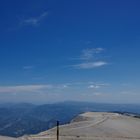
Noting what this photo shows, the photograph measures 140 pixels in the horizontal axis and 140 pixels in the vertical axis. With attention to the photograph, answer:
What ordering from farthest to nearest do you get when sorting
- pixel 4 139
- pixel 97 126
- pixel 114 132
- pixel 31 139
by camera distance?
pixel 97 126
pixel 114 132
pixel 31 139
pixel 4 139

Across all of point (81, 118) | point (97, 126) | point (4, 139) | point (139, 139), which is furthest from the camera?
point (81, 118)

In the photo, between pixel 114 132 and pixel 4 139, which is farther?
pixel 114 132

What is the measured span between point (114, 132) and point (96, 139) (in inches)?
379

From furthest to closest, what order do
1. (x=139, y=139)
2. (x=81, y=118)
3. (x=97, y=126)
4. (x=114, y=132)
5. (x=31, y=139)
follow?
(x=81, y=118)
(x=97, y=126)
(x=114, y=132)
(x=139, y=139)
(x=31, y=139)

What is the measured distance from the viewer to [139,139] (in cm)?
6172

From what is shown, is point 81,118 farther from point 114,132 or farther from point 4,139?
point 4,139

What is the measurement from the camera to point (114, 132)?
67.7 meters

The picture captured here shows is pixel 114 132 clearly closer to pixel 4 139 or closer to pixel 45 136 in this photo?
pixel 45 136

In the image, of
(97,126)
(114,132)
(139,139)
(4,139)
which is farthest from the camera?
(97,126)

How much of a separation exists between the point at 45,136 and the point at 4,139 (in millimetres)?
10485

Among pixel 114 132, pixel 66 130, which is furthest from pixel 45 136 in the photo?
pixel 114 132

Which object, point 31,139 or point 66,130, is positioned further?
point 66,130

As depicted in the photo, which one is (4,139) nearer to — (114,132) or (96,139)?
(96,139)

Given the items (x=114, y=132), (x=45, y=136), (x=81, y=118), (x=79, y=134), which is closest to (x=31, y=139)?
(x=45, y=136)
